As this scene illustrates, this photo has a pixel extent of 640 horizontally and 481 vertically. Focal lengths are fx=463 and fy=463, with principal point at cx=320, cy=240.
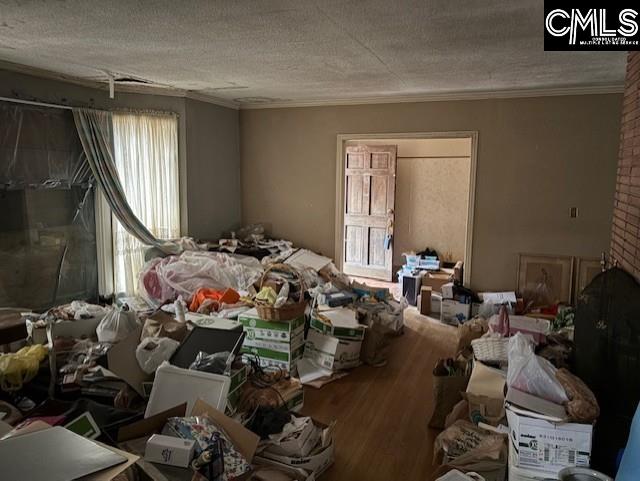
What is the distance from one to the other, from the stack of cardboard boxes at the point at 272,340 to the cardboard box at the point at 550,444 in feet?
6.10

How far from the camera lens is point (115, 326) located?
3.13m

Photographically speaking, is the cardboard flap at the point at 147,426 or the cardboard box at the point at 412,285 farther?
the cardboard box at the point at 412,285

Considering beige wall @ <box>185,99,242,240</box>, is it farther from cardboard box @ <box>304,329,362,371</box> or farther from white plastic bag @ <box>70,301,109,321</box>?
cardboard box @ <box>304,329,362,371</box>

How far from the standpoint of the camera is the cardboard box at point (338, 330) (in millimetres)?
3771

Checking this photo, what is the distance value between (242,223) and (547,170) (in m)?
3.88

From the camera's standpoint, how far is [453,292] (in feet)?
17.0

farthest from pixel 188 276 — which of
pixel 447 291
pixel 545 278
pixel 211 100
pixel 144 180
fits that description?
pixel 545 278

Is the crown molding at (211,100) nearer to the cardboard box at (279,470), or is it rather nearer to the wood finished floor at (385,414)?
the wood finished floor at (385,414)

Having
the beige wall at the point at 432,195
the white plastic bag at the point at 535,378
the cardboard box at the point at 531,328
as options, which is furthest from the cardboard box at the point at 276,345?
the beige wall at the point at 432,195

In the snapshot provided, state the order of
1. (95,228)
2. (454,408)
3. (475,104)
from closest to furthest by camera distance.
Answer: (454,408) → (95,228) → (475,104)

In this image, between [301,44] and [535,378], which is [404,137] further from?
[535,378]

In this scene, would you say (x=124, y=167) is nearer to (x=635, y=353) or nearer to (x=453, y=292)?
(x=453, y=292)

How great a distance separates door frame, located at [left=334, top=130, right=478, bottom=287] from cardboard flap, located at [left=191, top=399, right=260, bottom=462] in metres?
3.90

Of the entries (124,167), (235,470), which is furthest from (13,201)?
(235,470)
